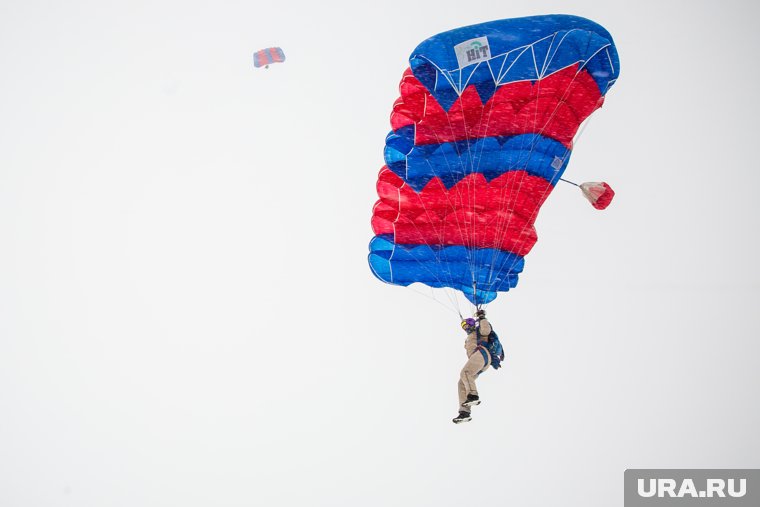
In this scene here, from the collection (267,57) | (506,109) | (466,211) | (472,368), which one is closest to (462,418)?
(472,368)

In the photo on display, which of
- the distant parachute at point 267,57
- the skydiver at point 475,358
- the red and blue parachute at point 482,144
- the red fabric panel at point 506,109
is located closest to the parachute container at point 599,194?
the red and blue parachute at point 482,144

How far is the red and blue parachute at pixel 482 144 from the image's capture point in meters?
14.2

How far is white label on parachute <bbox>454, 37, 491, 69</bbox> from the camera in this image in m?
14.0

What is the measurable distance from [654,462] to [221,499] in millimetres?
24635

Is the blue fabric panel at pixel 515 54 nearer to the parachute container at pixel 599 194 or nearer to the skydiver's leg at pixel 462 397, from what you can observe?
the parachute container at pixel 599 194

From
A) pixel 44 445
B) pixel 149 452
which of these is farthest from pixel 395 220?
pixel 44 445

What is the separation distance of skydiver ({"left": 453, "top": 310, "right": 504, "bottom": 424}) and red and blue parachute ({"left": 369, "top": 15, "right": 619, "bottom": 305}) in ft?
2.37

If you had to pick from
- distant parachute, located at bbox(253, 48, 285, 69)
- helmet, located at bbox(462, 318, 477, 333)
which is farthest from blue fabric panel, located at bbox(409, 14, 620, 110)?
distant parachute, located at bbox(253, 48, 285, 69)

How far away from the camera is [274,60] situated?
2994 centimetres

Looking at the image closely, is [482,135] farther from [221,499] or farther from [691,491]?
[221,499]

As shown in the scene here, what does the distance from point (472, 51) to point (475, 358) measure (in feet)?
16.0

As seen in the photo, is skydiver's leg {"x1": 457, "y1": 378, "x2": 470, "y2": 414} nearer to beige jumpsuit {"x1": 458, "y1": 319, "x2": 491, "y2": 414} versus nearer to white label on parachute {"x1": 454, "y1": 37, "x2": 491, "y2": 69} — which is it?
beige jumpsuit {"x1": 458, "y1": 319, "x2": 491, "y2": 414}

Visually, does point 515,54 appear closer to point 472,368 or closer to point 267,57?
point 472,368

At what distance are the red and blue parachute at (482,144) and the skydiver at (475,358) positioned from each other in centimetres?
72
